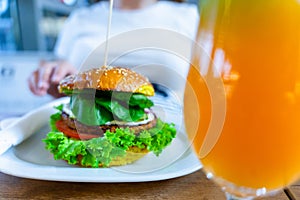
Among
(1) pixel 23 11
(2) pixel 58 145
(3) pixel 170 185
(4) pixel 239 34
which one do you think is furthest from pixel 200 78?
(1) pixel 23 11

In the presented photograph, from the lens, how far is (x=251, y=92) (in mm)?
386

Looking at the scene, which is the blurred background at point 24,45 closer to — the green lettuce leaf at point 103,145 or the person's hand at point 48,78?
the person's hand at point 48,78

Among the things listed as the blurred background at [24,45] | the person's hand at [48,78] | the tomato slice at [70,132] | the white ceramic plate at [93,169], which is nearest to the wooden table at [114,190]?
the white ceramic plate at [93,169]

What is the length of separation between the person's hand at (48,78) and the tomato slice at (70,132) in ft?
1.95

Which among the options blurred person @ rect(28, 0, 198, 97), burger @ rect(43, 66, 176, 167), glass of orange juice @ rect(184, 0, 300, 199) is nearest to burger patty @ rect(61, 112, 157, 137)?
burger @ rect(43, 66, 176, 167)

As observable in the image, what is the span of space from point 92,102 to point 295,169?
444 mm

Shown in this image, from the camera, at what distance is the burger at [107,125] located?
26.7 inches

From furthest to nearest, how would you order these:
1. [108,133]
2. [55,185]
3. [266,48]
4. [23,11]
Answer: [23,11] < [108,133] < [55,185] < [266,48]

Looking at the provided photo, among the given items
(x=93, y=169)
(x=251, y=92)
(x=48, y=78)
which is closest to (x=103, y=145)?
(x=93, y=169)

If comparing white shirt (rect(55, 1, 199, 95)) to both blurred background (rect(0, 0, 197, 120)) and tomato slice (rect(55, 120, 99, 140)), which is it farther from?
tomato slice (rect(55, 120, 99, 140))

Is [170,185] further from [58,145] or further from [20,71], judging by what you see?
[20,71]

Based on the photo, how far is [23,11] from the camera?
2.59 meters

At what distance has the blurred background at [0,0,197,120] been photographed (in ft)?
8.61

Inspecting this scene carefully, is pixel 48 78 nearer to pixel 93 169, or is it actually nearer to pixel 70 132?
pixel 70 132
